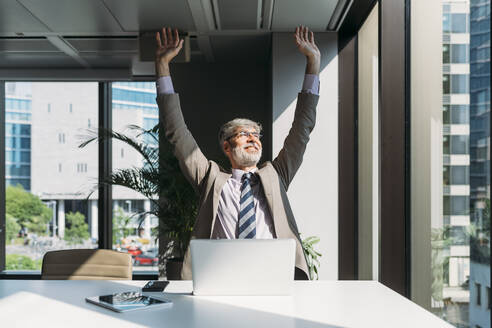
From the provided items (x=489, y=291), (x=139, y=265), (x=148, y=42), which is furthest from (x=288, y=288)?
(x=139, y=265)

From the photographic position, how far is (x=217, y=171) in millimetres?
2828

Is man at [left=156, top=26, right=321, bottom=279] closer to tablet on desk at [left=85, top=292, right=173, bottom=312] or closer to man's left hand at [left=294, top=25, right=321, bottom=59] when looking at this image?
man's left hand at [left=294, top=25, right=321, bottom=59]

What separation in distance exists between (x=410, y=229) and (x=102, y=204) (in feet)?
15.3

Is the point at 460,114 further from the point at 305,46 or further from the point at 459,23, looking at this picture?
the point at 305,46

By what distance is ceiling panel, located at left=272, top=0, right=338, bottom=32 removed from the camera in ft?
13.2

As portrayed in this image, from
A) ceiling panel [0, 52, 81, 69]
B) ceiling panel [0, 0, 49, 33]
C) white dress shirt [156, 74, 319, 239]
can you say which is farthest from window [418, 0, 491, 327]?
ceiling panel [0, 52, 81, 69]

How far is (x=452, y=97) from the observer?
2.20 meters

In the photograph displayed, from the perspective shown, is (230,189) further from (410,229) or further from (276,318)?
(276,318)

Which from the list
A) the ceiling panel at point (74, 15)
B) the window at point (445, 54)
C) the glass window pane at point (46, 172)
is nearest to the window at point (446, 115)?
the window at point (445, 54)

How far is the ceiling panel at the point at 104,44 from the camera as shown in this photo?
508cm

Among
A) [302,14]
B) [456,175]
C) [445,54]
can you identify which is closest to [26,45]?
[302,14]

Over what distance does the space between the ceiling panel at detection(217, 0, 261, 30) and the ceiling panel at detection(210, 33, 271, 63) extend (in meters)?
0.33

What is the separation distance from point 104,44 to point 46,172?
2.14 m

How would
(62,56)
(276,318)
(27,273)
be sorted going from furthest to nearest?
(27,273) < (62,56) < (276,318)
